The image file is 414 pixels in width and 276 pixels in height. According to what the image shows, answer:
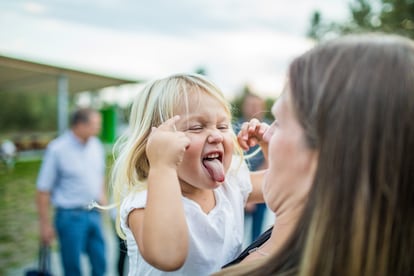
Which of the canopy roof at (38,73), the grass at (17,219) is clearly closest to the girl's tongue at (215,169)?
the grass at (17,219)

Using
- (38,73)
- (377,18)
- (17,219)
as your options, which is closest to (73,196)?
(17,219)

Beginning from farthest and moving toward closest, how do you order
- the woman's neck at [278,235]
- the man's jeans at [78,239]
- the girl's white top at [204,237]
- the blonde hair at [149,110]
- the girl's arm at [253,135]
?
1. the man's jeans at [78,239]
2. the girl's arm at [253,135]
3. the blonde hair at [149,110]
4. the girl's white top at [204,237]
5. the woman's neck at [278,235]

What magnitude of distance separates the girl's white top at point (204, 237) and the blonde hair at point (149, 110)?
0.13 m

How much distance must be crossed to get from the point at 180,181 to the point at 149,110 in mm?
285

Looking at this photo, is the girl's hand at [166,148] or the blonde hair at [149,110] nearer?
the girl's hand at [166,148]

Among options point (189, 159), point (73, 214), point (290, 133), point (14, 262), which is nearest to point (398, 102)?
point (290, 133)

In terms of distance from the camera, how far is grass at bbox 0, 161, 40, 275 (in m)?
6.31

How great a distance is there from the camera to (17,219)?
898 cm

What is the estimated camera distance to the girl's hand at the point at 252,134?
1.71 m

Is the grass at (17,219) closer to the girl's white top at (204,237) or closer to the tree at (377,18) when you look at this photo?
the girl's white top at (204,237)

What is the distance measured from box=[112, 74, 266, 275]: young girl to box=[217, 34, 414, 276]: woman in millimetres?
402

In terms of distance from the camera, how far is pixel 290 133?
0.91 meters

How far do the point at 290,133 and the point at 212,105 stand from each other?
699 mm

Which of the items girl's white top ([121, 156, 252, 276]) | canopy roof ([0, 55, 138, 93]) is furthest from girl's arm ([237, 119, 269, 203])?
canopy roof ([0, 55, 138, 93])
